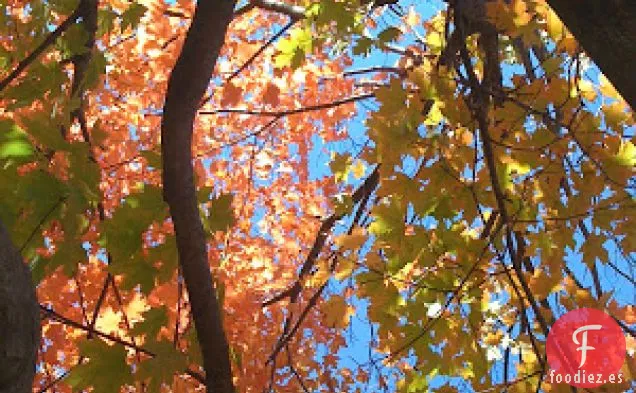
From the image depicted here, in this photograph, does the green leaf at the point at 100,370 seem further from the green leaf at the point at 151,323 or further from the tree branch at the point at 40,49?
the tree branch at the point at 40,49

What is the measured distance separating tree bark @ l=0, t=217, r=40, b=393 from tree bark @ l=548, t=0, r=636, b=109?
0.97 m

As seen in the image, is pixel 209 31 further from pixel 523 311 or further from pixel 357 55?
pixel 523 311

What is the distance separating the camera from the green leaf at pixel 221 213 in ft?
8.99

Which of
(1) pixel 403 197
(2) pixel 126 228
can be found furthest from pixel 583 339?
(2) pixel 126 228

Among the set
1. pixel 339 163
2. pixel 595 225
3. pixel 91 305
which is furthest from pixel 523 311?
pixel 91 305

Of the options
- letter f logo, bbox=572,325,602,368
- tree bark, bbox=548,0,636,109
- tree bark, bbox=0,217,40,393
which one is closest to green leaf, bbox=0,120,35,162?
tree bark, bbox=0,217,40,393

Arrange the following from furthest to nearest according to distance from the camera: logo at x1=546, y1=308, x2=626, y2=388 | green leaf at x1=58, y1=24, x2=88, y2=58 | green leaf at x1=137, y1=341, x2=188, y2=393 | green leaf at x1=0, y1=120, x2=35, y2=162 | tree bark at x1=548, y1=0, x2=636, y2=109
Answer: green leaf at x1=58, y1=24, x2=88, y2=58 < green leaf at x1=137, y1=341, x2=188, y2=393 < logo at x1=546, y1=308, x2=626, y2=388 < green leaf at x1=0, y1=120, x2=35, y2=162 < tree bark at x1=548, y1=0, x2=636, y2=109

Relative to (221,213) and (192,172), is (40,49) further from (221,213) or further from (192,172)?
(221,213)

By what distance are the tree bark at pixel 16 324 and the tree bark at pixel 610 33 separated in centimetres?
97

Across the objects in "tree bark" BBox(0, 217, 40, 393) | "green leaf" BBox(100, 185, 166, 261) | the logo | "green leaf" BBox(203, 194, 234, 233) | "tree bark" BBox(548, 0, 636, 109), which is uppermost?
"green leaf" BBox(203, 194, 234, 233)

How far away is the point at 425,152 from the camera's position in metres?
2.58

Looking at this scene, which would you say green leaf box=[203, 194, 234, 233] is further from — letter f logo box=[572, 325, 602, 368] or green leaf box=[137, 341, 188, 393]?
letter f logo box=[572, 325, 602, 368]

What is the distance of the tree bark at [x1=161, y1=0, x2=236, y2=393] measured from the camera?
2541mm

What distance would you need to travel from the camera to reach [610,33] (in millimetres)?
1194
